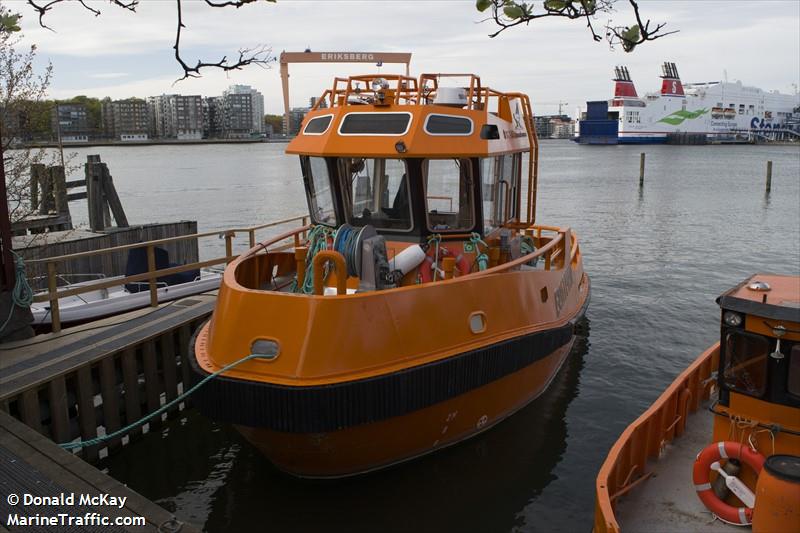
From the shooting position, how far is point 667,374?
11.4 metres

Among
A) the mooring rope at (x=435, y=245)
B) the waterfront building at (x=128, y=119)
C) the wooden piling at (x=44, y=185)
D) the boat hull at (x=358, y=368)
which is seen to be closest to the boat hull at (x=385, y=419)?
the boat hull at (x=358, y=368)

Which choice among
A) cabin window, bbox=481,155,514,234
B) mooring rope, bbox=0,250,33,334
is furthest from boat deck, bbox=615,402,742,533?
mooring rope, bbox=0,250,33,334

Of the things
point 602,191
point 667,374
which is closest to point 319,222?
point 667,374

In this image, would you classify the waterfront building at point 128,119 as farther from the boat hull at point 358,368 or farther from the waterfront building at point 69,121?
the boat hull at point 358,368

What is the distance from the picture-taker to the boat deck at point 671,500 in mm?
5285

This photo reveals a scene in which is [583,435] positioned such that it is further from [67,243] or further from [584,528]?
[67,243]

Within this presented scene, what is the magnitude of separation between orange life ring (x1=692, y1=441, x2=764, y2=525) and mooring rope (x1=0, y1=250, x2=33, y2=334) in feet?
24.9

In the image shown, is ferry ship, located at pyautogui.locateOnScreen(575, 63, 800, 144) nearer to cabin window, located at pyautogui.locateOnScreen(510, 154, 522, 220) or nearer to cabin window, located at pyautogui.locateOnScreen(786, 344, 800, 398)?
cabin window, located at pyautogui.locateOnScreen(510, 154, 522, 220)

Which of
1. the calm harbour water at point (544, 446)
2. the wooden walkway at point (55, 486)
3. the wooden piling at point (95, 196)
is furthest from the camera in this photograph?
the wooden piling at point (95, 196)

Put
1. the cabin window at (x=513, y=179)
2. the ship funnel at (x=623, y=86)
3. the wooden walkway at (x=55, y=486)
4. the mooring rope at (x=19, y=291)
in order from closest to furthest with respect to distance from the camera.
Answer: the wooden walkway at (x=55, y=486) < the mooring rope at (x=19, y=291) < the cabin window at (x=513, y=179) < the ship funnel at (x=623, y=86)

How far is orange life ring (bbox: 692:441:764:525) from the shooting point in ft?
16.7

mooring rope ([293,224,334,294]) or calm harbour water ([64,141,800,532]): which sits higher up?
mooring rope ([293,224,334,294])

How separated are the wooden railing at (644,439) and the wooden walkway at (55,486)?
2.95 m

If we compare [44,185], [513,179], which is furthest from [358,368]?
[44,185]
